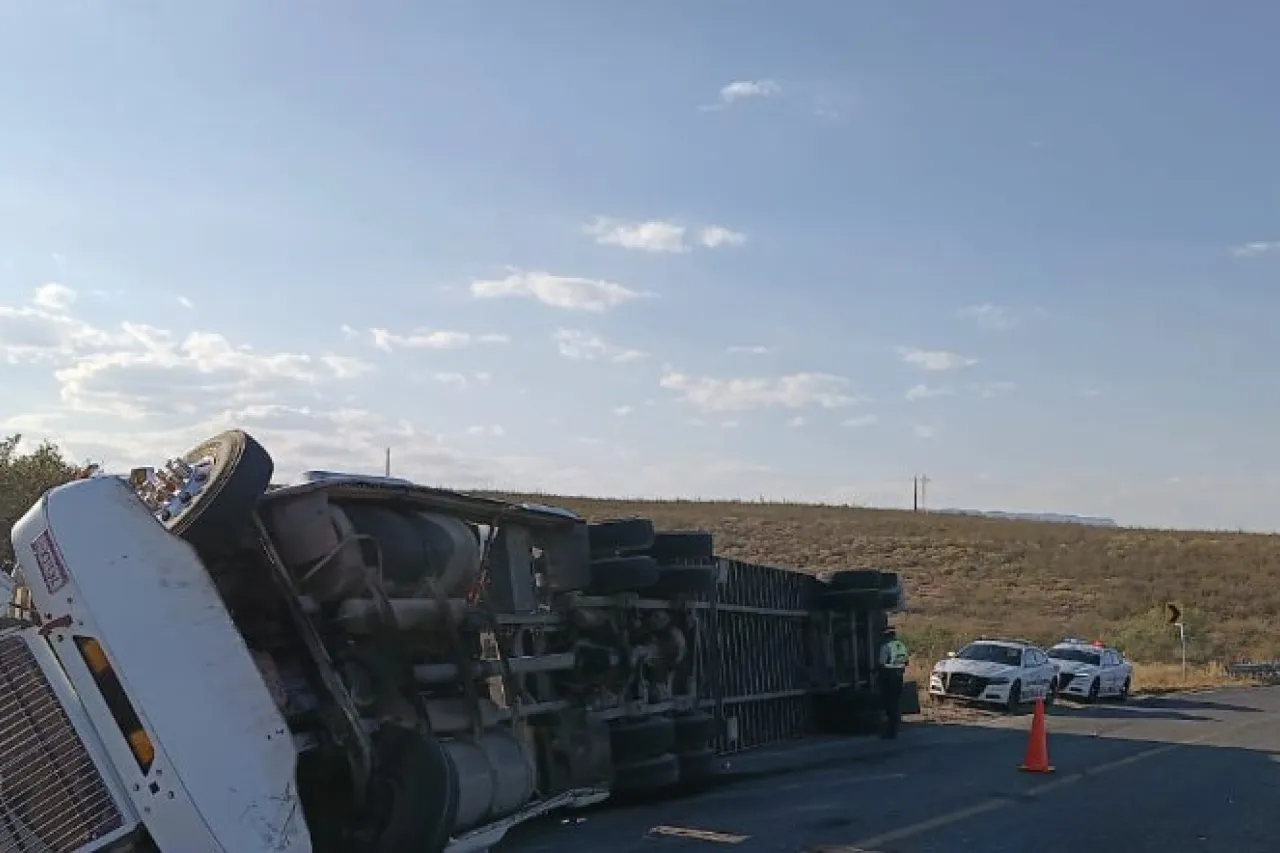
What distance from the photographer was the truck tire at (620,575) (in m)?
10.9

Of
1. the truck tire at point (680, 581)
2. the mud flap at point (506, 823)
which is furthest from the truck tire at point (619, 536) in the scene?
the mud flap at point (506, 823)

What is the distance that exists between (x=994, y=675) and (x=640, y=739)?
17320mm

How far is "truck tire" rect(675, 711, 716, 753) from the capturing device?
1254cm

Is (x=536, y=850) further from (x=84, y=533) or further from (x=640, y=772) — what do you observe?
(x=84, y=533)

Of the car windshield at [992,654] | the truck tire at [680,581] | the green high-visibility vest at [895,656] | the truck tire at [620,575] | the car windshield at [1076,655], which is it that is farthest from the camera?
the car windshield at [1076,655]

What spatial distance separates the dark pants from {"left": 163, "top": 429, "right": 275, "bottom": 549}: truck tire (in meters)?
13.5

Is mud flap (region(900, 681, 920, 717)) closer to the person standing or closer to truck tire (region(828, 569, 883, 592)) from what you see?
the person standing

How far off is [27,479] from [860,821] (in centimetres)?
1407

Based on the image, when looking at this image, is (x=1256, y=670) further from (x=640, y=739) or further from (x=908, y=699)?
(x=640, y=739)

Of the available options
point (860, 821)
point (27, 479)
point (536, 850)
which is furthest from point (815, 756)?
point (27, 479)

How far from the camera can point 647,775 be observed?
1158 centimetres

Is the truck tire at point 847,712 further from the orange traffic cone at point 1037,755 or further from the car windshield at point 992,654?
the car windshield at point 992,654

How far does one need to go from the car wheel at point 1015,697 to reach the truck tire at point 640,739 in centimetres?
1663

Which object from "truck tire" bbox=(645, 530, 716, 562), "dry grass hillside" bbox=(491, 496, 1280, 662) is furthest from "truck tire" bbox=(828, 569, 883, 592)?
"dry grass hillside" bbox=(491, 496, 1280, 662)
